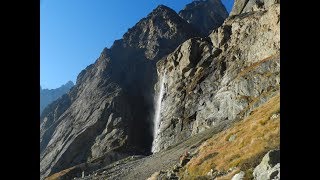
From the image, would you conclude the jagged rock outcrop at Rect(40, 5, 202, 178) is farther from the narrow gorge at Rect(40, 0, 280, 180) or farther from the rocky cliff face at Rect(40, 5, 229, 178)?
the narrow gorge at Rect(40, 0, 280, 180)

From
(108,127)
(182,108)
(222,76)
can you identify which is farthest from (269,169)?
(108,127)

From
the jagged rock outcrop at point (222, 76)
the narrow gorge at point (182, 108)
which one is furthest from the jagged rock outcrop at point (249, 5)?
the jagged rock outcrop at point (222, 76)

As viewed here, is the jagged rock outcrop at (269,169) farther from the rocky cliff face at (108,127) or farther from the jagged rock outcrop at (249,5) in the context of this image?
the rocky cliff face at (108,127)

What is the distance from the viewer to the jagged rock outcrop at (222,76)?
11125cm

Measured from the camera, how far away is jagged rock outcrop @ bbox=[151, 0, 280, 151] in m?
111

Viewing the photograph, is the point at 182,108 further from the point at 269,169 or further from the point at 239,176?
the point at 269,169

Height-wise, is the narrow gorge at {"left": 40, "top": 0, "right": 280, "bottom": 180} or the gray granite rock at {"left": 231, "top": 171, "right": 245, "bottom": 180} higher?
the narrow gorge at {"left": 40, "top": 0, "right": 280, "bottom": 180}

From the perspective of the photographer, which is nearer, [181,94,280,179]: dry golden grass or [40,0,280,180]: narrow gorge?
[181,94,280,179]: dry golden grass

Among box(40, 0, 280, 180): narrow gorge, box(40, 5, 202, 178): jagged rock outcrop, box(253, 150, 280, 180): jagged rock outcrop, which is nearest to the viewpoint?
box(253, 150, 280, 180): jagged rock outcrop

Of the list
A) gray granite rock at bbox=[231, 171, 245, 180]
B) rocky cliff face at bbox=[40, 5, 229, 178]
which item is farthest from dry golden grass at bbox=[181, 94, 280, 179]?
rocky cliff face at bbox=[40, 5, 229, 178]
